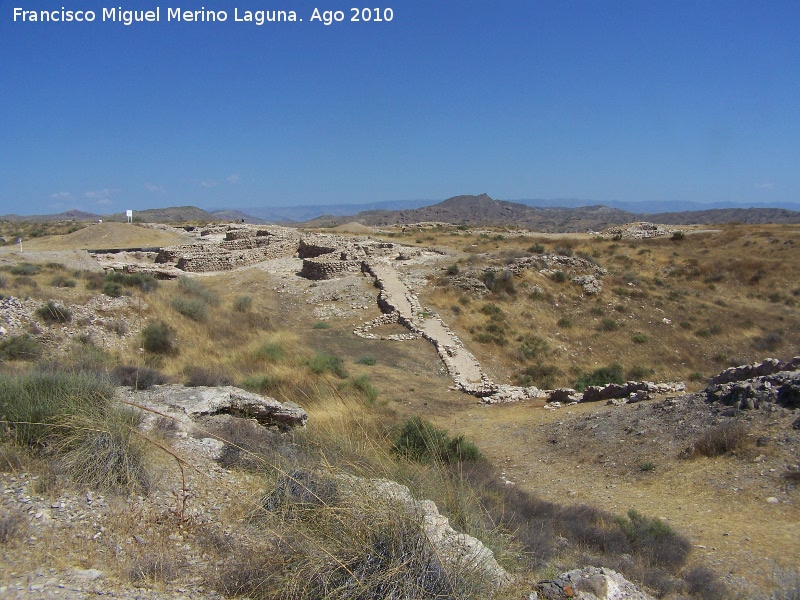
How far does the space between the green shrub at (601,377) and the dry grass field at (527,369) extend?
0.67ft

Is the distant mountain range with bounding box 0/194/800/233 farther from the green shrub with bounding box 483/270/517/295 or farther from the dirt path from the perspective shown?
the dirt path

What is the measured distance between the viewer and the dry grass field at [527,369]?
5160 millimetres

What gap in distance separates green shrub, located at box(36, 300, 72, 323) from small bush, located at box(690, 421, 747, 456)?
12.7 meters

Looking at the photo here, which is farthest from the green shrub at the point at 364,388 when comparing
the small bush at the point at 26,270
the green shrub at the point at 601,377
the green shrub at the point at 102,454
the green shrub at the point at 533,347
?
the small bush at the point at 26,270

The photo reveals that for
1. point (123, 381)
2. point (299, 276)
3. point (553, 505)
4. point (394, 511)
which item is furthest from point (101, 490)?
point (299, 276)

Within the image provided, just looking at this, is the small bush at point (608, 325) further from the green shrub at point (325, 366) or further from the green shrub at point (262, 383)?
the green shrub at point (262, 383)

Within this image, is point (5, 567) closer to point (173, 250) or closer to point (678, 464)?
point (678, 464)

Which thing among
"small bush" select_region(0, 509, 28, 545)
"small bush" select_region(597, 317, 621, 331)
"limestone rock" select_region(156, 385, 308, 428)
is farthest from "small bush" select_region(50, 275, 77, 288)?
"small bush" select_region(597, 317, 621, 331)

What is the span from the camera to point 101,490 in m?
4.06

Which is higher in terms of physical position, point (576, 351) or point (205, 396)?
point (205, 396)

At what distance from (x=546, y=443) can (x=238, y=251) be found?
2213 cm

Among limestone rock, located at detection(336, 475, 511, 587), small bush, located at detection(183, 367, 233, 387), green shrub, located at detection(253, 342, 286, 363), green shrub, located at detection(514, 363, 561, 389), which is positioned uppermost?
limestone rock, located at detection(336, 475, 511, 587)

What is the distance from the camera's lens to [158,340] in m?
11.7

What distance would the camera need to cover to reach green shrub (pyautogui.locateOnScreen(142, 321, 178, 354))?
11555 millimetres
